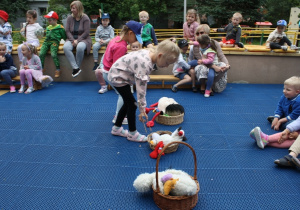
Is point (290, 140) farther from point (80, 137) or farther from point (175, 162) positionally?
point (80, 137)

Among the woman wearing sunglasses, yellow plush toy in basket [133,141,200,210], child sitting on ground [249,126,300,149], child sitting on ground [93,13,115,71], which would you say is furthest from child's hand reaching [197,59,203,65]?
yellow plush toy in basket [133,141,200,210]

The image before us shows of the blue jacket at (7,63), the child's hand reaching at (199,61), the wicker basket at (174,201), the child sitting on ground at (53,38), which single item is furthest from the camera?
the child sitting on ground at (53,38)

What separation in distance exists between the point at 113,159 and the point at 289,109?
7.55 ft

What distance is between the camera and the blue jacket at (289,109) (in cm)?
306

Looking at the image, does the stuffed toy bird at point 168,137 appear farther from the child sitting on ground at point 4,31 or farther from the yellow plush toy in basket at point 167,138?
the child sitting on ground at point 4,31

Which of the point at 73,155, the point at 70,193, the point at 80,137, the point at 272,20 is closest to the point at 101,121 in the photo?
the point at 80,137

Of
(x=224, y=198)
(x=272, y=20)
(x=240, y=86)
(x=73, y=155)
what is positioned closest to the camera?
(x=224, y=198)

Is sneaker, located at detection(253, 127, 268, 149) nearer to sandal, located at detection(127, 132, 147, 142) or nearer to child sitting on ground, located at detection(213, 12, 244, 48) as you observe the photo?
sandal, located at detection(127, 132, 147, 142)

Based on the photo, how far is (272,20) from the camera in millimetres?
24000

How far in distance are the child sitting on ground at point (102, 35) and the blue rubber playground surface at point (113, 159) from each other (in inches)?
60.6

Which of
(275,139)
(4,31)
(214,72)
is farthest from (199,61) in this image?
(4,31)

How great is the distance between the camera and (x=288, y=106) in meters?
3.20

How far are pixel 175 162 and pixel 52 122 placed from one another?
2050mm

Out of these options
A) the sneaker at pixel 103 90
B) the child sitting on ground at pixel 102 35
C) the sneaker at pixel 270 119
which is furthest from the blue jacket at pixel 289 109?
the child sitting on ground at pixel 102 35
